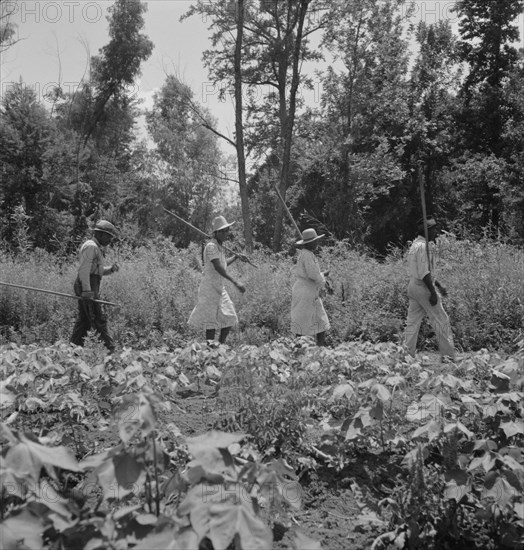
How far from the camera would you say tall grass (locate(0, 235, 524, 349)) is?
7.68m

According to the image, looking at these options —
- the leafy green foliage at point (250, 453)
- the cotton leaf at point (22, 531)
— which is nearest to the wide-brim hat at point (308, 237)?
the leafy green foliage at point (250, 453)

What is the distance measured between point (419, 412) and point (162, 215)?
34.9 metres

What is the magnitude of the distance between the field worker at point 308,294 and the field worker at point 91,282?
84.3 inches

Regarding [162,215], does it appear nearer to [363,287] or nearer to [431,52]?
[431,52]

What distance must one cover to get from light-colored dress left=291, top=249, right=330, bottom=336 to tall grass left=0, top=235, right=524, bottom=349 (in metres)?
1.02

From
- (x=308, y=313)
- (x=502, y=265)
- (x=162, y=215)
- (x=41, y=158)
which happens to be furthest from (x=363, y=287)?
(x=162, y=215)

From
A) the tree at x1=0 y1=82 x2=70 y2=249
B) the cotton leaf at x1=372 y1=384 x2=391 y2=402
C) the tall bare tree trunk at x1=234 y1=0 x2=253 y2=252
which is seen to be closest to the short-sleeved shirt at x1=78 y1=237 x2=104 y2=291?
the cotton leaf at x1=372 y1=384 x2=391 y2=402

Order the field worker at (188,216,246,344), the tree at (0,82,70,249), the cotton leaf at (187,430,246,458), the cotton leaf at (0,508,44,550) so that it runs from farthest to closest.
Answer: the tree at (0,82,70,249) → the field worker at (188,216,246,344) → the cotton leaf at (187,430,246,458) → the cotton leaf at (0,508,44,550)

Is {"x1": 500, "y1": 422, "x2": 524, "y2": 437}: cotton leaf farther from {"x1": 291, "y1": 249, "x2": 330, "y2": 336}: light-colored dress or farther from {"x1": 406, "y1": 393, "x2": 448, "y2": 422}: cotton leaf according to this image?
{"x1": 291, "y1": 249, "x2": 330, "y2": 336}: light-colored dress

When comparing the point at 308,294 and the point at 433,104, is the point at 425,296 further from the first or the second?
the point at 433,104

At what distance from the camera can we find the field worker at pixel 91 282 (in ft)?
20.4

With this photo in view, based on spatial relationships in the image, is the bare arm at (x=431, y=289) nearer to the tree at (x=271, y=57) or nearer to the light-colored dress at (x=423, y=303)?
the light-colored dress at (x=423, y=303)

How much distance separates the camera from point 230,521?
137 centimetres

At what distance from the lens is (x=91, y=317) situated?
246 inches
